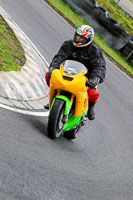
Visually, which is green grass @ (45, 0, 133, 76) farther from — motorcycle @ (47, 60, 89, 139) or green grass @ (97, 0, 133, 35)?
motorcycle @ (47, 60, 89, 139)

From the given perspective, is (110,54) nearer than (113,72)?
No

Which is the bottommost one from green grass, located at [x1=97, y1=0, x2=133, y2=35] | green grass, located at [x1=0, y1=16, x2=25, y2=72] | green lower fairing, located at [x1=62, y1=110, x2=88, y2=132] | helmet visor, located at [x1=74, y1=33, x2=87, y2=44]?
green grass, located at [x1=97, y1=0, x2=133, y2=35]

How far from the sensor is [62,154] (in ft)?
20.4

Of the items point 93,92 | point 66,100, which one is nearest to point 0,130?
point 66,100

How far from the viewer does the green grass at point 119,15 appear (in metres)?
26.7

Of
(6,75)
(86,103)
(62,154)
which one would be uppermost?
(86,103)

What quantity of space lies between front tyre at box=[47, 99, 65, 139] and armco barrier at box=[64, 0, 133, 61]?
47.3 feet

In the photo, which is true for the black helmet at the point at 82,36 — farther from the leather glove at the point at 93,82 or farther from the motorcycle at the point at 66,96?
the leather glove at the point at 93,82

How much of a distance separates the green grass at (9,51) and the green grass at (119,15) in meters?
16.2

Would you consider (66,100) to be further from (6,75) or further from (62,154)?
(6,75)

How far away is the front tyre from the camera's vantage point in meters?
5.85

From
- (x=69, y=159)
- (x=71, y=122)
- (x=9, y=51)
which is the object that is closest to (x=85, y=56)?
(x=71, y=122)

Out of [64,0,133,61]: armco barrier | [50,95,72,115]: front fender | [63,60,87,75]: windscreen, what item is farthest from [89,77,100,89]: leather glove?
[64,0,133,61]: armco barrier

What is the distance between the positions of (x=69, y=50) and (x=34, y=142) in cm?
219
